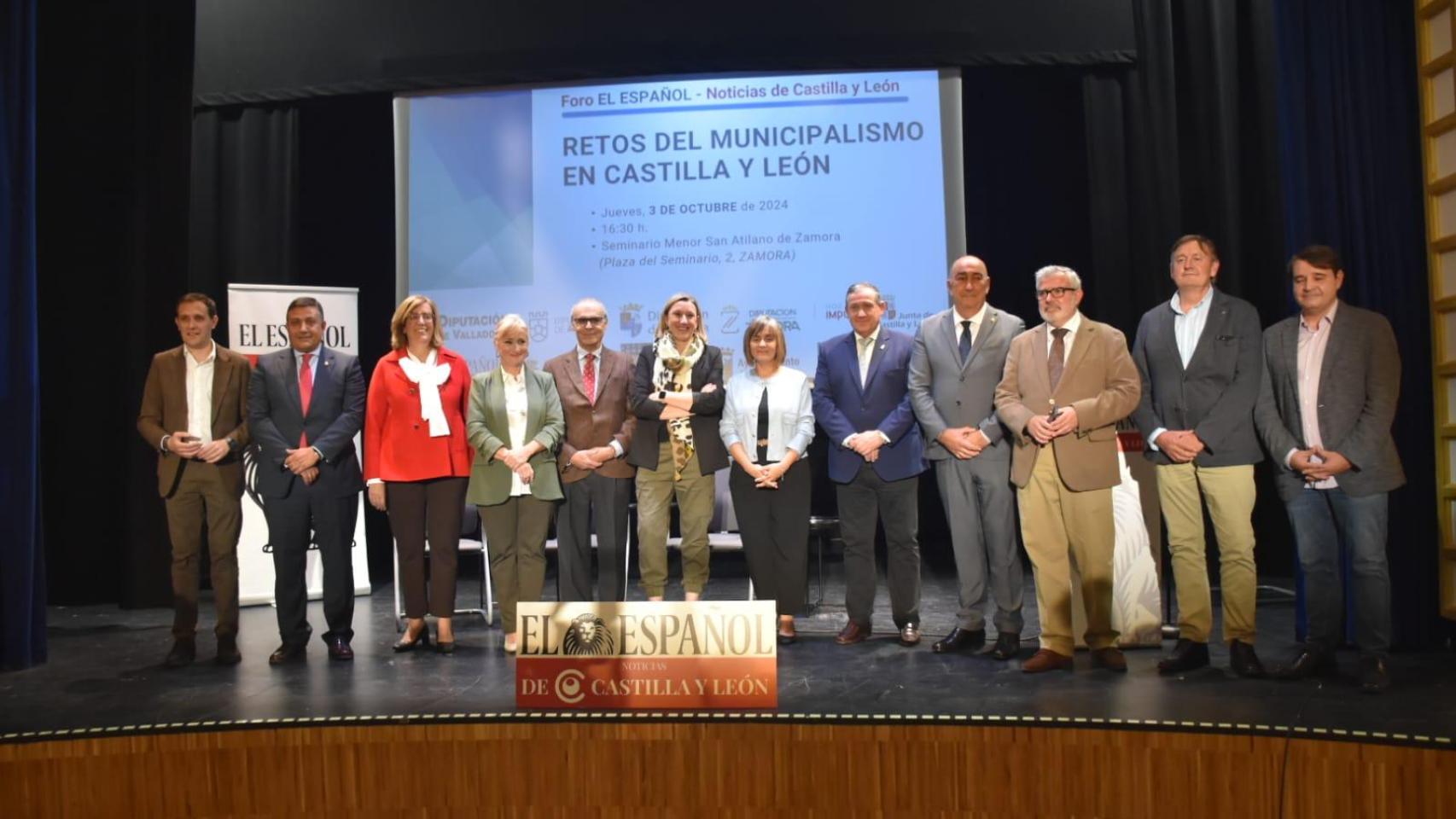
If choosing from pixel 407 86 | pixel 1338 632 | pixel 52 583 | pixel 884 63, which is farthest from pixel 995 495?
pixel 52 583

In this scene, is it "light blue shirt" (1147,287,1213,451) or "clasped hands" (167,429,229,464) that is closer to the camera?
"light blue shirt" (1147,287,1213,451)

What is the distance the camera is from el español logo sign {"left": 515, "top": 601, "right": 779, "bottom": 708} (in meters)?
3.16

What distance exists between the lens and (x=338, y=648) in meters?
→ 4.33

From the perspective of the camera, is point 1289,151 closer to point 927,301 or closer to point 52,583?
point 927,301

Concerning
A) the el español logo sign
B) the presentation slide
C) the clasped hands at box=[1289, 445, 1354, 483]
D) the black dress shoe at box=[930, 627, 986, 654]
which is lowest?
the black dress shoe at box=[930, 627, 986, 654]

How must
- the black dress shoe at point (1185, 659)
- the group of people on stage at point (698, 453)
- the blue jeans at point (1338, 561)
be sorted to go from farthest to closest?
1. the group of people on stage at point (698, 453)
2. the black dress shoe at point (1185, 659)
3. the blue jeans at point (1338, 561)

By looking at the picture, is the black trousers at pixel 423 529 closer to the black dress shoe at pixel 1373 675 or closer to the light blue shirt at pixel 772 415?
the light blue shirt at pixel 772 415

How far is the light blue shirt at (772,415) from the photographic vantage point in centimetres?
449

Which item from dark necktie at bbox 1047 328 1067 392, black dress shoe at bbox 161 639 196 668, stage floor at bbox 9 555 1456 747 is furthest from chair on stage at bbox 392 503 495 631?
dark necktie at bbox 1047 328 1067 392

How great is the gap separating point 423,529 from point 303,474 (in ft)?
1.62

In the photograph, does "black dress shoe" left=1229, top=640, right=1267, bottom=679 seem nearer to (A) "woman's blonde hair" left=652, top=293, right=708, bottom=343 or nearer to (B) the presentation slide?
(A) "woman's blonde hair" left=652, top=293, right=708, bottom=343

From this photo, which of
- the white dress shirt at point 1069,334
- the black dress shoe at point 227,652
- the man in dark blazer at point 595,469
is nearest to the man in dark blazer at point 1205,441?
the white dress shirt at point 1069,334

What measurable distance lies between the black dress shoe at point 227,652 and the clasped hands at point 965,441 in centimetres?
276

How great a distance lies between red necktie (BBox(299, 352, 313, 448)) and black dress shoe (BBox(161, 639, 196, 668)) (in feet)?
2.81
